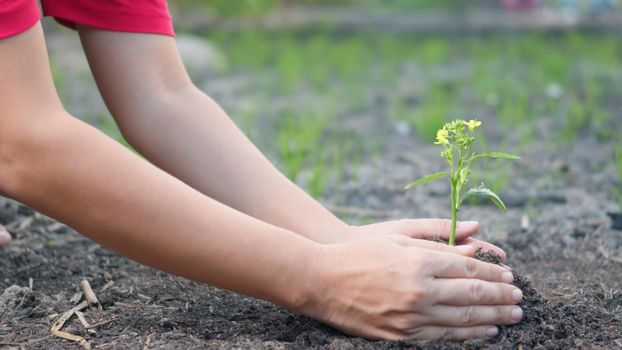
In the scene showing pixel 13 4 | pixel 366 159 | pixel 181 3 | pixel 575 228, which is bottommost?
pixel 13 4

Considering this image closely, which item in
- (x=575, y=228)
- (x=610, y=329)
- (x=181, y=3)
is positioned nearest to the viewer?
(x=610, y=329)

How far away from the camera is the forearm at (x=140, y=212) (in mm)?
1323

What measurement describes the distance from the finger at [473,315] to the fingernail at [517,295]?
0.01 m

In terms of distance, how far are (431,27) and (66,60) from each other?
10.9 feet

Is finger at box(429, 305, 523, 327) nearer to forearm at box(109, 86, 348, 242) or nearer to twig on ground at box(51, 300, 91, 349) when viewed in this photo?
forearm at box(109, 86, 348, 242)

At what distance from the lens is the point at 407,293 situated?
4.43 feet

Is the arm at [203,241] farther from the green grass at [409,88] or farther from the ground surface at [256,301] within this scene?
the green grass at [409,88]

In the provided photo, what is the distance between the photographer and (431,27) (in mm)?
7562

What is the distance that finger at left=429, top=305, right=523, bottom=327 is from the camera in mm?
1396

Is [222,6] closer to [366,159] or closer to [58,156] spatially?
[366,159]

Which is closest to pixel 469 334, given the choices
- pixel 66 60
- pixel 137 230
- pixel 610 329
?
pixel 610 329

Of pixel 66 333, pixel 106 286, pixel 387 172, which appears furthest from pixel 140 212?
pixel 387 172

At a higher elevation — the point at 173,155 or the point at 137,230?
the point at 173,155

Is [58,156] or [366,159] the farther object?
[366,159]
